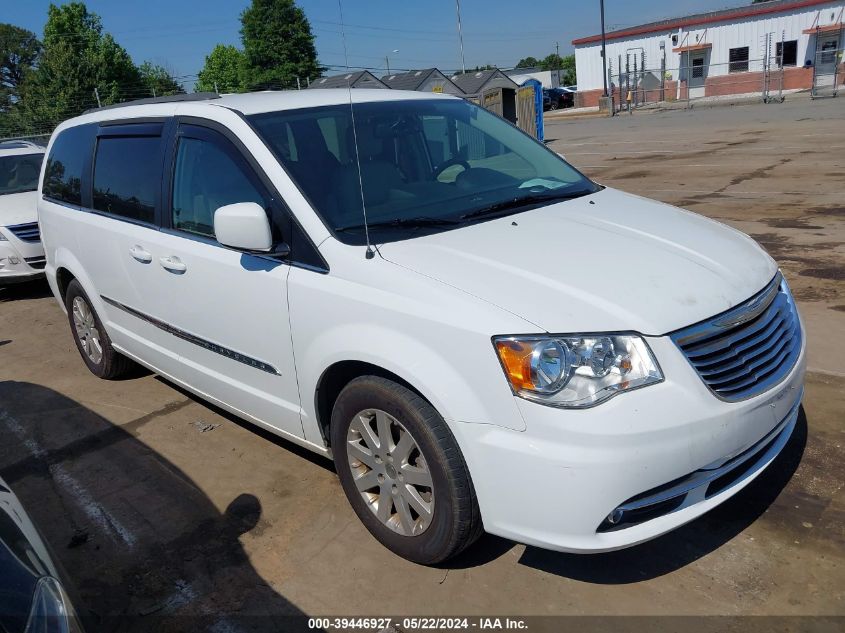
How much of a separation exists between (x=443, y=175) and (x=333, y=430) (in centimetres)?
142

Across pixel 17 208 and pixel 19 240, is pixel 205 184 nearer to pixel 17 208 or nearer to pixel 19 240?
pixel 19 240

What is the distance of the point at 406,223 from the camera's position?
3.17m

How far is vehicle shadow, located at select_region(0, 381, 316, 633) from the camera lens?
2.91m

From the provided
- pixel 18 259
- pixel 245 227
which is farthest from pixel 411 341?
pixel 18 259

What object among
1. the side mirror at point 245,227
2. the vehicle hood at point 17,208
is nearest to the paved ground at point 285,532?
the side mirror at point 245,227

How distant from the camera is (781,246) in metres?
7.22

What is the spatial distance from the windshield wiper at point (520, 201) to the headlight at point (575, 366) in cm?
102

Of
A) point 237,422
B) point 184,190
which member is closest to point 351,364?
point 184,190

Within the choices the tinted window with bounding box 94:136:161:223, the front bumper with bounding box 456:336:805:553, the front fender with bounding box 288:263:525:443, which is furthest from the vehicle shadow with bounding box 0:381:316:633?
the tinted window with bounding box 94:136:161:223

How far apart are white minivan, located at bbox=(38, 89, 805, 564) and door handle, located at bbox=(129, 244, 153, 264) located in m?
0.02

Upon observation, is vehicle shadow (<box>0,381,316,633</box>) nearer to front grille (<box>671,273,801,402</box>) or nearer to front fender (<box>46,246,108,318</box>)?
front fender (<box>46,246,108,318</box>)

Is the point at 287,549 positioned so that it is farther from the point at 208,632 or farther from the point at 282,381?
the point at 282,381

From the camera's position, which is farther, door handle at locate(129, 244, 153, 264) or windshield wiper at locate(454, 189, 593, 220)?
door handle at locate(129, 244, 153, 264)

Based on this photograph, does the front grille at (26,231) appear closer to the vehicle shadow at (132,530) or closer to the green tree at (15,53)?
the vehicle shadow at (132,530)
